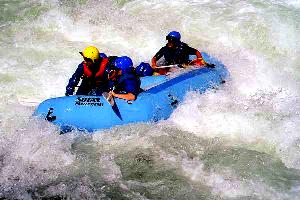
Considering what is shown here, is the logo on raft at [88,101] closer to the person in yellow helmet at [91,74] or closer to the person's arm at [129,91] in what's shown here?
the person's arm at [129,91]

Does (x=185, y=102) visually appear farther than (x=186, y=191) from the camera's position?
Yes

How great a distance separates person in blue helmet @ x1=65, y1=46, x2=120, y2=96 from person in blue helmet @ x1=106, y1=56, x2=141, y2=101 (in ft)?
1.30

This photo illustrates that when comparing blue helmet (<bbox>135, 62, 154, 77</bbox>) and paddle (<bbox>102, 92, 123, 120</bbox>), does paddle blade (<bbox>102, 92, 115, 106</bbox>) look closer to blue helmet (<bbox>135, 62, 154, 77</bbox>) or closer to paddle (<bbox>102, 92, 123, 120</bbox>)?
paddle (<bbox>102, 92, 123, 120</bbox>)

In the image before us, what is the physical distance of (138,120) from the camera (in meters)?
6.47

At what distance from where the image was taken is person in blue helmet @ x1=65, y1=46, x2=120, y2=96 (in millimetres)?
6840

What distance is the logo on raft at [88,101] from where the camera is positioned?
6.48 meters

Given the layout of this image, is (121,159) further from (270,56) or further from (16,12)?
(16,12)

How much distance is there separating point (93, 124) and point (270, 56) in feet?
16.4

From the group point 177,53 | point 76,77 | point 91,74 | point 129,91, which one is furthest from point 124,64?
point 177,53

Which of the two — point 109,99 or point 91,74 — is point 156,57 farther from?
point 109,99

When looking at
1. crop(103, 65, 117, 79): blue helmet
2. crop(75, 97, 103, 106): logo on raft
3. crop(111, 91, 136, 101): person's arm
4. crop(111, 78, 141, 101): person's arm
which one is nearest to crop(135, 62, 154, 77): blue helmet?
crop(103, 65, 117, 79): blue helmet

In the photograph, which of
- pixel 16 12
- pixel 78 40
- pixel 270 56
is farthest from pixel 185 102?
pixel 16 12

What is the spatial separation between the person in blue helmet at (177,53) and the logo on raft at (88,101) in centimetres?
198

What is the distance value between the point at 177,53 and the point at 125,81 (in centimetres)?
202
